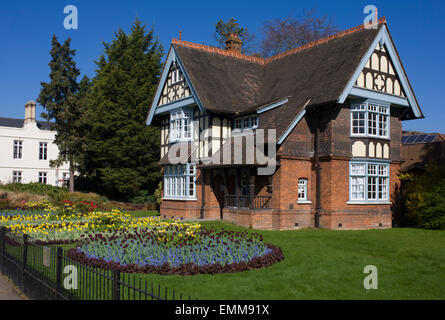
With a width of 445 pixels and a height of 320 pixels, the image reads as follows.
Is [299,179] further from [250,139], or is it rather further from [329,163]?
[250,139]

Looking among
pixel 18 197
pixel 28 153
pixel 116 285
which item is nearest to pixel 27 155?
pixel 28 153

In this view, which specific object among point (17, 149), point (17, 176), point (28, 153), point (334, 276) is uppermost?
point (17, 149)

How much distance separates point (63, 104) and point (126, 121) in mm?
9015

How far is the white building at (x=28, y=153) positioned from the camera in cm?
4916

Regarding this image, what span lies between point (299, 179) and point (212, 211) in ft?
18.6

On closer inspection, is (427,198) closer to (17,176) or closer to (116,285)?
(116,285)

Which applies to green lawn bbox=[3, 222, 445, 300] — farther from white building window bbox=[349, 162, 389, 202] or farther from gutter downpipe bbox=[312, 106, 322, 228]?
white building window bbox=[349, 162, 389, 202]

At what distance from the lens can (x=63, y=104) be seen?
41594mm

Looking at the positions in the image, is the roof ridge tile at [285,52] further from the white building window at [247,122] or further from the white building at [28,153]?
the white building at [28,153]

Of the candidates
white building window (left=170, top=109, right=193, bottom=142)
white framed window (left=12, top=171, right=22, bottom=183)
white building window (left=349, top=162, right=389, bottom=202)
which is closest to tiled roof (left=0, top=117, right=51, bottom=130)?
white framed window (left=12, top=171, right=22, bottom=183)

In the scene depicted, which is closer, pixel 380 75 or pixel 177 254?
pixel 177 254

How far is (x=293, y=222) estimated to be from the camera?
21891 millimetres

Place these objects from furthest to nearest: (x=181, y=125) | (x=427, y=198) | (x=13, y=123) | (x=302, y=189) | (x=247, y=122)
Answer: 1. (x=13, y=123)
2. (x=181, y=125)
3. (x=247, y=122)
4. (x=302, y=189)
5. (x=427, y=198)

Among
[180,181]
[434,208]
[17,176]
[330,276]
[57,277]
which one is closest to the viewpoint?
[57,277]
